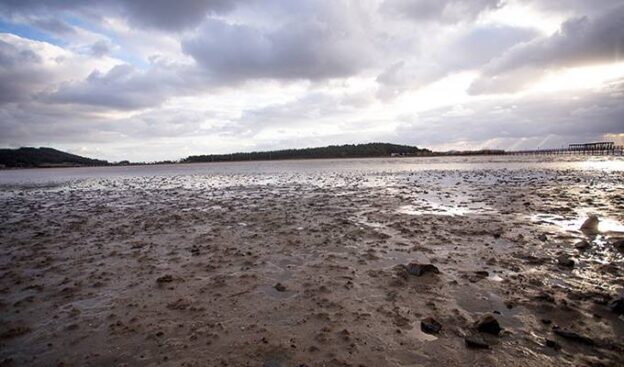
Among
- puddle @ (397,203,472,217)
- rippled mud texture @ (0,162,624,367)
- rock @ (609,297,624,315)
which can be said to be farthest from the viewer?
puddle @ (397,203,472,217)

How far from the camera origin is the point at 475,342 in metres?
4.65

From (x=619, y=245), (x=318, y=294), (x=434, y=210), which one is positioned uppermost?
(x=619, y=245)

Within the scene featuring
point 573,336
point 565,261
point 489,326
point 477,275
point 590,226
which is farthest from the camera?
point 590,226

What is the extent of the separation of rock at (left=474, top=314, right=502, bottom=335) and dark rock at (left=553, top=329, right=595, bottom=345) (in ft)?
2.64

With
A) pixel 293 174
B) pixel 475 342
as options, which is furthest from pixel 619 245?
pixel 293 174

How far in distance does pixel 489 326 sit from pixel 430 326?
0.83 metres

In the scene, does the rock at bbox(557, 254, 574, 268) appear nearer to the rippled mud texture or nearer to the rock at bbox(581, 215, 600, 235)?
the rippled mud texture

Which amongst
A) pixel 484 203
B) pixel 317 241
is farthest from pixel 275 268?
pixel 484 203

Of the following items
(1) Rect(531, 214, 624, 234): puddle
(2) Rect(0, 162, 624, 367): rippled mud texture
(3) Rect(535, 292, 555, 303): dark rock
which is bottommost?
(2) Rect(0, 162, 624, 367): rippled mud texture

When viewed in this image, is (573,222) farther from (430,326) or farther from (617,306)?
(430,326)

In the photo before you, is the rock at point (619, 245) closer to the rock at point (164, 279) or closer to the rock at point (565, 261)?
the rock at point (565, 261)

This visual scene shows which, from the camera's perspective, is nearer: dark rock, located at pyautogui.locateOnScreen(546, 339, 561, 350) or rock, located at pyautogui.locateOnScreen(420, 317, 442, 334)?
dark rock, located at pyautogui.locateOnScreen(546, 339, 561, 350)

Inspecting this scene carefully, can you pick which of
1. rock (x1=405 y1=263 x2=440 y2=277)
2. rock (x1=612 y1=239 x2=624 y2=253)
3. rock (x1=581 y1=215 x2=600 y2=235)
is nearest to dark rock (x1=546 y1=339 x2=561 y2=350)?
rock (x1=405 y1=263 x2=440 y2=277)

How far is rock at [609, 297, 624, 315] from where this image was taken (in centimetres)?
539
